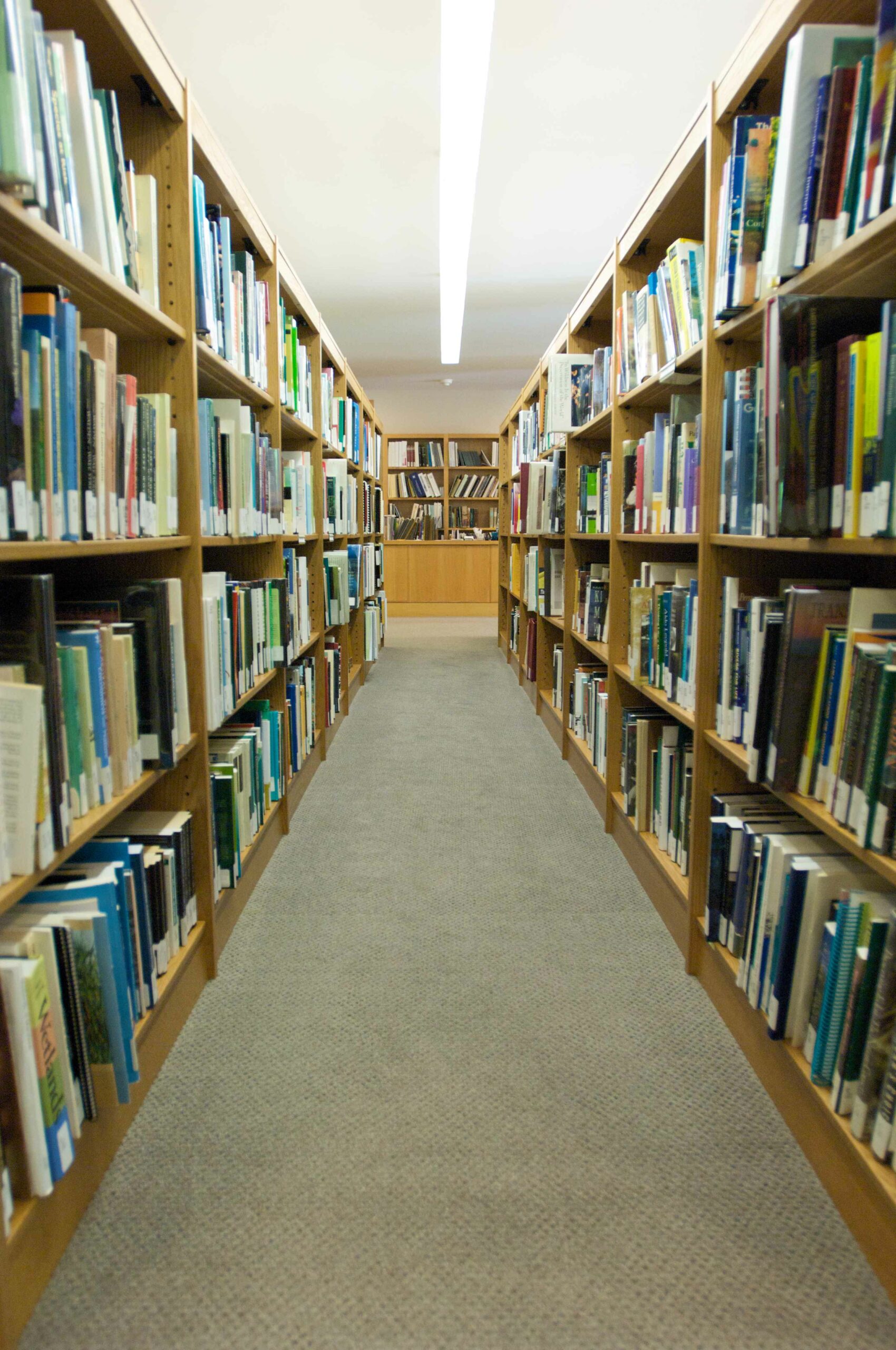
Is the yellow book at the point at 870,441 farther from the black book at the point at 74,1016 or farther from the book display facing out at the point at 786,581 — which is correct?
the black book at the point at 74,1016

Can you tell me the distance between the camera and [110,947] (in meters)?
1.10

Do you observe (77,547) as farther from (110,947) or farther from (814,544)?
(814,544)

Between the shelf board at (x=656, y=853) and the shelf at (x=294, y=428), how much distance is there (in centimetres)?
168

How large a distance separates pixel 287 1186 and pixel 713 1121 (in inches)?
26.8

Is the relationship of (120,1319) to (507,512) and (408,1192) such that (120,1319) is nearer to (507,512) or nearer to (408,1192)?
(408,1192)

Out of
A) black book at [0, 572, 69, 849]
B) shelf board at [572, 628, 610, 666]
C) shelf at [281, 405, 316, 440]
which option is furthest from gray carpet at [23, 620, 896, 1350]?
shelf at [281, 405, 316, 440]

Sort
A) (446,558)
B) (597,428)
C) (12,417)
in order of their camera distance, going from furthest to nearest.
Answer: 1. (446,558)
2. (597,428)
3. (12,417)

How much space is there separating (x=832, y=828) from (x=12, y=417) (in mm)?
1186

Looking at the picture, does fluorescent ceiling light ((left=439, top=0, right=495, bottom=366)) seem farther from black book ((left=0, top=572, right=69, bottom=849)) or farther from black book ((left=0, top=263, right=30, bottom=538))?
black book ((left=0, top=572, right=69, bottom=849))

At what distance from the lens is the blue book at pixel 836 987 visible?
1.12 meters

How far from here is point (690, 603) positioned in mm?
1931

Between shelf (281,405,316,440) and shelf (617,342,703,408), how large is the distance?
3.63ft

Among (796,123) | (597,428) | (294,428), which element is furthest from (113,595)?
(597,428)

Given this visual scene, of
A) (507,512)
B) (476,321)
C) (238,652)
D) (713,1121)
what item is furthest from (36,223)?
(476,321)
